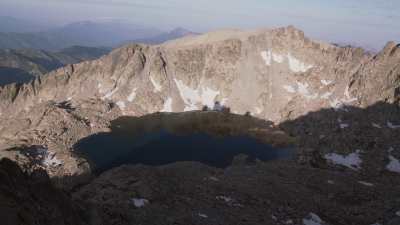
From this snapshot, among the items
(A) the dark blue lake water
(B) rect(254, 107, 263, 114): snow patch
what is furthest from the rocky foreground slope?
(A) the dark blue lake water

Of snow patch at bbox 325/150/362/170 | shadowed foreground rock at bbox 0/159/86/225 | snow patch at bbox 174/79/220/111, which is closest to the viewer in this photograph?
shadowed foreground rock at bbox 0/159/86/225

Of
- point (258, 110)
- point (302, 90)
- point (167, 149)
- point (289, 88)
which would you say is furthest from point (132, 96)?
point (302, 90)

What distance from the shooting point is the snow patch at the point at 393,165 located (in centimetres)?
8825

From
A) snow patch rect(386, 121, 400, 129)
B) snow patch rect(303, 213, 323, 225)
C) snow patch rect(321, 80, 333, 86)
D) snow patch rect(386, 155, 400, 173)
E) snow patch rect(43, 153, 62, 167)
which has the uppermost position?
snow patch rect(321, 80, 333, 86)

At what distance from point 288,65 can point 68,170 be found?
360ft

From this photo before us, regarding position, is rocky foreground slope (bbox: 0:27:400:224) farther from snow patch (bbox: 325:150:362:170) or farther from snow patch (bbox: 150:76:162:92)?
snow patch (bbox: 150:76:162:92)

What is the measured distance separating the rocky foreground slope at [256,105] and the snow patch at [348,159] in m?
0.27

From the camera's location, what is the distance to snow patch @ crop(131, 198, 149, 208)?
45906mm

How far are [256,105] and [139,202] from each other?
370 feet

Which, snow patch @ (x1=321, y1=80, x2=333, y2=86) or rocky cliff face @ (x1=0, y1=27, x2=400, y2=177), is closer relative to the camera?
rocky cliff face @ (x1=0, y1=27, x2=400, y2=177)

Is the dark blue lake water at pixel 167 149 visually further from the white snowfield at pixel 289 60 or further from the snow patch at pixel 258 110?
the white snowfield at pixel 289 60

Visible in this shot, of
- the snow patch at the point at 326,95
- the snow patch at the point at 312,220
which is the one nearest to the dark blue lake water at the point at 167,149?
the snow patch at the point at 326,95

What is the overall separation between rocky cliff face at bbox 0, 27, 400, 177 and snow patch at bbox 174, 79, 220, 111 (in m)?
0.43

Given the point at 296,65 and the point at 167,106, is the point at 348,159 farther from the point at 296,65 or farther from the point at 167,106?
the point at 167,106
